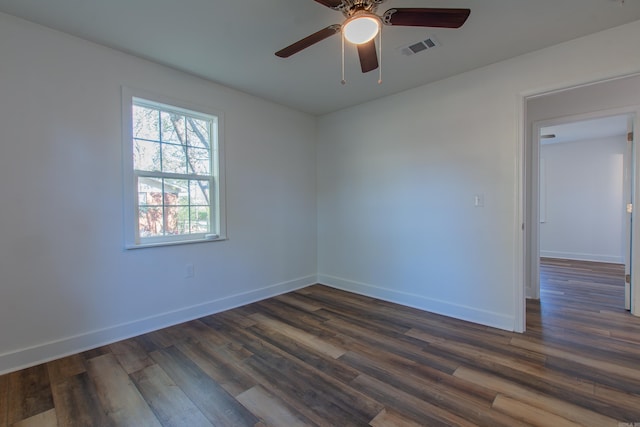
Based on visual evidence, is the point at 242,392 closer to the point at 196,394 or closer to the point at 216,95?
the point at 196,394

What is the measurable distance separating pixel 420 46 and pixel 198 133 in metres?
2.37

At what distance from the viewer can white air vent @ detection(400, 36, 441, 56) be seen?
7.81 ft

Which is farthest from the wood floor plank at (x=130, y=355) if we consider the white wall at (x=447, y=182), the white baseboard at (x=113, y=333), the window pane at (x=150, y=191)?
the white wall at (x=447, y=182)

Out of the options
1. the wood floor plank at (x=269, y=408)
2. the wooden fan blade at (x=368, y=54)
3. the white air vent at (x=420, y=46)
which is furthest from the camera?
the white air vent at (x=420, y=46)

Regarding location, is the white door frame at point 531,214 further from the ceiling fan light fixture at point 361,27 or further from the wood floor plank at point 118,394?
the wood floor plank at point 118,394

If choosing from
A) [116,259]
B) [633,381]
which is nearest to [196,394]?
[116,259]

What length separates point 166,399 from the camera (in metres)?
1.82

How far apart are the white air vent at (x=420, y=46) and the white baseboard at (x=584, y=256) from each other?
6.14 metres

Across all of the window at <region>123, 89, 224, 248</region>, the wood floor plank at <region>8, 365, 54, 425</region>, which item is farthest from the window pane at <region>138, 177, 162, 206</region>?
the wood floor plank at <region>8, 365, 54, 425</region>

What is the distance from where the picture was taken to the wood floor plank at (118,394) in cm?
166

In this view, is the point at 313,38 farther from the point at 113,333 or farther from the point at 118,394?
the point at 113,333

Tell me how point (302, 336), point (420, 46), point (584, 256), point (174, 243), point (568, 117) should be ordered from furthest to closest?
point (584, 256)
point (568, 117)
point (174, 243)
point (302, 336)
point (420, 46)

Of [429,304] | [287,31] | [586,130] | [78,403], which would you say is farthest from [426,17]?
[586,130]

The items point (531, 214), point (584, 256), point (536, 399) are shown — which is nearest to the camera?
point (536, 399)
